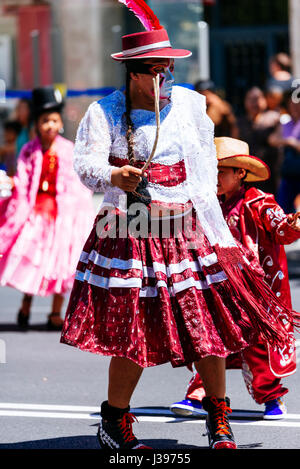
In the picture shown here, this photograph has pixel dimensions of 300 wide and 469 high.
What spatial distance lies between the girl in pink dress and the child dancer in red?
2.87 m

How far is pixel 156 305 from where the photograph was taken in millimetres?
4562

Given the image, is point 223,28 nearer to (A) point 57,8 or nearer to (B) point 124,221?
(A) point 57,8

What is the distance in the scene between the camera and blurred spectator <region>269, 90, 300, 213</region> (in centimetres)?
1109

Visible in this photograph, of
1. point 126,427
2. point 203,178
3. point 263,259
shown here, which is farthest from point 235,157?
point 126,427

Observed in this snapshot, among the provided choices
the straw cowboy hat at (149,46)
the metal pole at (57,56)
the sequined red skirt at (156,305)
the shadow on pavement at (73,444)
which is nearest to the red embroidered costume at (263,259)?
the shadow on pavement at (73,444)

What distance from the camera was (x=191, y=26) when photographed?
1745cm

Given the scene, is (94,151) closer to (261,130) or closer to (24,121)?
(261,130)

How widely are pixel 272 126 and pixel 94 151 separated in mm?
7571

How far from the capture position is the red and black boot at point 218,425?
467cm

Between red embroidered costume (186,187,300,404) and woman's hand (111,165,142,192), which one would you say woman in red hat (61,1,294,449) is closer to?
woman's hand (111,165,142,192)

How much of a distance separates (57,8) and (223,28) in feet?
10.9

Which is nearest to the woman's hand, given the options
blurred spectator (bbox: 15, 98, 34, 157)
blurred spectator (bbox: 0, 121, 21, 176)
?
blurred spectator (bbox: 15, 98, 34, 157)

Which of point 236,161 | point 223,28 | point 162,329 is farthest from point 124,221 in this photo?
point 223,28
